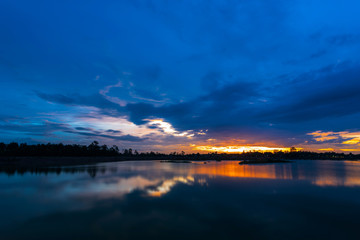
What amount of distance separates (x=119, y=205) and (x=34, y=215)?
289 inches

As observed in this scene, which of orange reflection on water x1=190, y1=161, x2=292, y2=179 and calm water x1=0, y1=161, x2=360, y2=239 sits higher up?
orange reflection on water x1=190, y1=161, x2=292, y2=179

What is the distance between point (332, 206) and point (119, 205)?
23023 millimetres

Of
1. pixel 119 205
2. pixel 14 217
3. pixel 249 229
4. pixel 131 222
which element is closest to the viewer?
pixel 249 229

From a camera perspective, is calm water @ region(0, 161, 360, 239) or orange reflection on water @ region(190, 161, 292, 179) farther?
orange reflection on water @ region(190, 161, 292, 179)

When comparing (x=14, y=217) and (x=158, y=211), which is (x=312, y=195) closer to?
(x=158, y=211)

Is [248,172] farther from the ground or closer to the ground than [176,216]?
farther from the ground

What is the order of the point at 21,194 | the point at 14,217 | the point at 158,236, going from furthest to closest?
the point at 21,194, the point at 14,217, the point at 158,236

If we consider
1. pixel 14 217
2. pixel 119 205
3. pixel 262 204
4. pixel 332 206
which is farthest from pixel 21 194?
pixel 332 206

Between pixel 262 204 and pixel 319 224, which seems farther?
pixel 262 204

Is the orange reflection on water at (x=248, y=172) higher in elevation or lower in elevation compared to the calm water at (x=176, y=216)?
higher

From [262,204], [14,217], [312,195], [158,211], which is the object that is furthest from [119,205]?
[312,195]

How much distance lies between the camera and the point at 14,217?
1680cm

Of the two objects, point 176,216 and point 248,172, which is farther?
point 248,172

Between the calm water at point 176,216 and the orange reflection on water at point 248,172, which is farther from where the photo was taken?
the orange reflection on water at point 248,172
